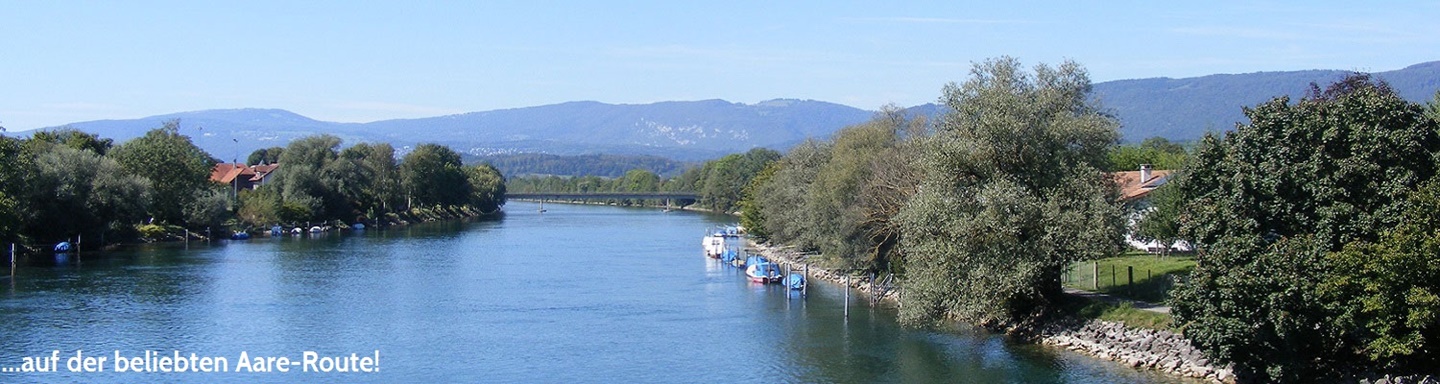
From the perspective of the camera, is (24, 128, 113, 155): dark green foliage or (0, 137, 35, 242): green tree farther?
(24, 128, 113, 155): dark green foliage

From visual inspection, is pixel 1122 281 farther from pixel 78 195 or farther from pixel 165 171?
pixel 165 171

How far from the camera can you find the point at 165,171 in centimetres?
8006

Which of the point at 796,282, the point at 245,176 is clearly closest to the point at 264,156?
the point at 245,176

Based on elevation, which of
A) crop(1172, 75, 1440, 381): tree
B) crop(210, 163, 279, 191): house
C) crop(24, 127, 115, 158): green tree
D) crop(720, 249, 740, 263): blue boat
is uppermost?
crop(24, 127, 115, 158): green tree

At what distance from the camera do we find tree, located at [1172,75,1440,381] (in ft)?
83.4

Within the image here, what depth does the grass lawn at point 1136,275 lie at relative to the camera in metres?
36.7

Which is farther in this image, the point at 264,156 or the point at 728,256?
the point at 264,156

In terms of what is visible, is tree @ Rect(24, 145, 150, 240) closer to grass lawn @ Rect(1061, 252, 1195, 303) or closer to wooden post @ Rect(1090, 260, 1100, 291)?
grass lawn @ Rect(1061, 252, 1195, 303)

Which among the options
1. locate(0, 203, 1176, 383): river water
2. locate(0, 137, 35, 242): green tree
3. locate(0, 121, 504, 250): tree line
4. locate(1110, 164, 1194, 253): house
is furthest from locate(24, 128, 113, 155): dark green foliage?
locate(1110, 164, 1194, 253): house

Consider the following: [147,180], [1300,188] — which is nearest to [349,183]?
[147,180]

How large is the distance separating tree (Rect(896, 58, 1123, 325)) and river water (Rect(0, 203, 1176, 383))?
1.82 meters

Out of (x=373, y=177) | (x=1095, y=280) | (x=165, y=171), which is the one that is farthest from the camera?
(x=373, y=177)

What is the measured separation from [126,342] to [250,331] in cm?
393

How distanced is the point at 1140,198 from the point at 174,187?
59338mm
